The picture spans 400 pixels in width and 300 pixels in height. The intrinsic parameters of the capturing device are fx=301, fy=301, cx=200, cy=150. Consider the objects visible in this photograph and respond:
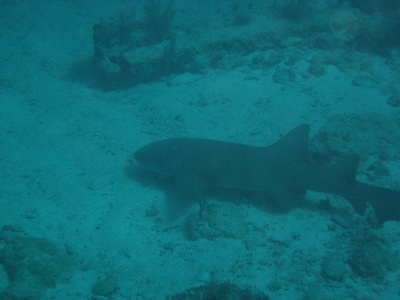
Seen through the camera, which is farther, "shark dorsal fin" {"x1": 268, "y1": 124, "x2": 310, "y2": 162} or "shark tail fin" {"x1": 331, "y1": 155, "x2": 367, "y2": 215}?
"shark dorsal fin" {"x1": 268, "y1": 124, "x2": 310, "y2": 162}

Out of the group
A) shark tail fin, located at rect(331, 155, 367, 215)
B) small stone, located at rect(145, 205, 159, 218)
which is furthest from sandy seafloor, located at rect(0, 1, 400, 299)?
shark tail fin, located at rect(331, 155, 367, 215)

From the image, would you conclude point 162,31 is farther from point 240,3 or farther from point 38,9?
point 38,9

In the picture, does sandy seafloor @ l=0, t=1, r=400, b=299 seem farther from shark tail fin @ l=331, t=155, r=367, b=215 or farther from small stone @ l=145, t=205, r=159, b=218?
shark tail fin @ l=331, t=155, r=367, b=215

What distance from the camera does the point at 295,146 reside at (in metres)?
5.14

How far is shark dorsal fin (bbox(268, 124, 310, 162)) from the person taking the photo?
5.09 meters

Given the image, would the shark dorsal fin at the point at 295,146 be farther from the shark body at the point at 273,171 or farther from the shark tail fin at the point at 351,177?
the shark tail fin at the point at 351,177

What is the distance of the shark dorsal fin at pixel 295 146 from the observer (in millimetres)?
5090

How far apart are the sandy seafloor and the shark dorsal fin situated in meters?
0.79

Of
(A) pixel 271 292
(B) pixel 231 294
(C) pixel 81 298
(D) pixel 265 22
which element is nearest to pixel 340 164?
(A) pixel 271 292

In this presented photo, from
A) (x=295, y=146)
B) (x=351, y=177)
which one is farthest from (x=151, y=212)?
(x=351, y=177)

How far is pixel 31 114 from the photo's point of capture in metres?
7.01

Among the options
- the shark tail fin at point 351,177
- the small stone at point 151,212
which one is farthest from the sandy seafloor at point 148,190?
the shark tail fin at point 351,177

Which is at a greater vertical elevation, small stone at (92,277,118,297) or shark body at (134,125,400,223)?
shark body at (134,125,400,223)

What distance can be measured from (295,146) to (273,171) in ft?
2.05
